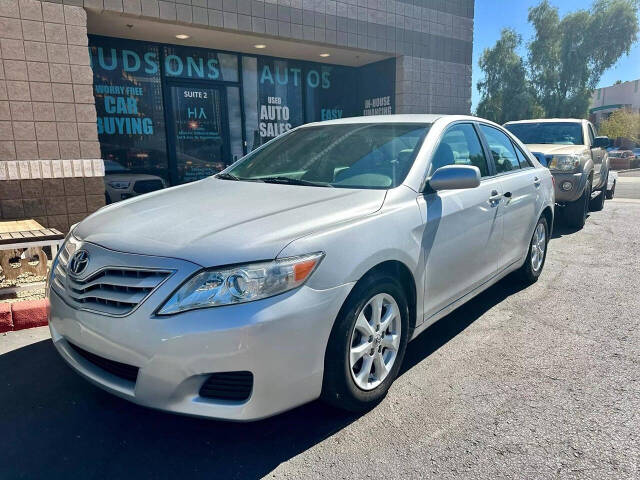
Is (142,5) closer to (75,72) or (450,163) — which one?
(75,72)

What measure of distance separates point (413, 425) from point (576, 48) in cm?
3752

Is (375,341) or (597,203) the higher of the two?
(375,341)

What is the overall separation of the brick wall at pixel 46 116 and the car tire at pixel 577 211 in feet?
23.7

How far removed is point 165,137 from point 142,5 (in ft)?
8.77

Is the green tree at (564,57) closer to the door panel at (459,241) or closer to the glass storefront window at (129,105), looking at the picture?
the glass storefront window at (129,105)

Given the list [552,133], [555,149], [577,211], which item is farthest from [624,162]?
[577,211]

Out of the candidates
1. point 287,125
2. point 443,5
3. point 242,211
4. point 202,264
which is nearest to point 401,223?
point 242,211

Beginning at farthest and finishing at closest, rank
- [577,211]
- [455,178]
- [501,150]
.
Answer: [577,211] → [501,150] → [455,178]

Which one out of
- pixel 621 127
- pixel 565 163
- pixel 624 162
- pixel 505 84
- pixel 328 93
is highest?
pixel 505 84

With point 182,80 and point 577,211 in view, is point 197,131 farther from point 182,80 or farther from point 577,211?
point 577,211

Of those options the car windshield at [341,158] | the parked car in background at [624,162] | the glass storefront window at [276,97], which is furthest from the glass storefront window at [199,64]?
the parked car in background at [624,162]

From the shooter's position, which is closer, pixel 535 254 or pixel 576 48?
pixel 535 254

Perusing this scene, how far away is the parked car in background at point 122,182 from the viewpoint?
28.3 ft

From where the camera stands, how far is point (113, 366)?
2.29 m
